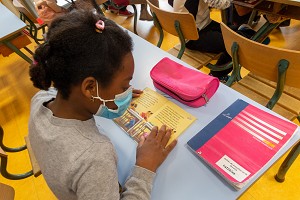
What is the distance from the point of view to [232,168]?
0.73 metres

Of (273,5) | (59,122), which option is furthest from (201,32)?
(59,122)

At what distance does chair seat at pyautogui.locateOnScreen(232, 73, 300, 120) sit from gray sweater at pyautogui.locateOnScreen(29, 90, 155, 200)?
0.90 metres

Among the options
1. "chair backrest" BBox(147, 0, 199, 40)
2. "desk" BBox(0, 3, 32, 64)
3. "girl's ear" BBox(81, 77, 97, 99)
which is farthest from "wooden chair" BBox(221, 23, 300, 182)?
"desk" BBox(0, 3, 32, 64)

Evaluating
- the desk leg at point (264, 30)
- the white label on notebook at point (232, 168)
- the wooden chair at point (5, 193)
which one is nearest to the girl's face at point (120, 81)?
the white label on notebook at point (232, 168)

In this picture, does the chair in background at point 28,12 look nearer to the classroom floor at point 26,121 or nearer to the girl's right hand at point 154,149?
the classroom floor at point 26,121

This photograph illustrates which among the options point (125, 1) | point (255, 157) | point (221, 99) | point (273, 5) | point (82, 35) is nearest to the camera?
point (82, 35)

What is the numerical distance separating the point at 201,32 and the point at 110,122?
1115mm

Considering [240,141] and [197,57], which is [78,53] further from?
[197,57]

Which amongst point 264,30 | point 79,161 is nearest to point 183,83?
point 79,161

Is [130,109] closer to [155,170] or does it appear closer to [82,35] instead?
[155,170]

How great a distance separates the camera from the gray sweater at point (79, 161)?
2.04 feet

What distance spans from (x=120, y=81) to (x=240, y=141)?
1.41ft

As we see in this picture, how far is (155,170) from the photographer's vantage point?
78 cm

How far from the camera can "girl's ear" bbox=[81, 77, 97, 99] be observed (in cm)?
67
